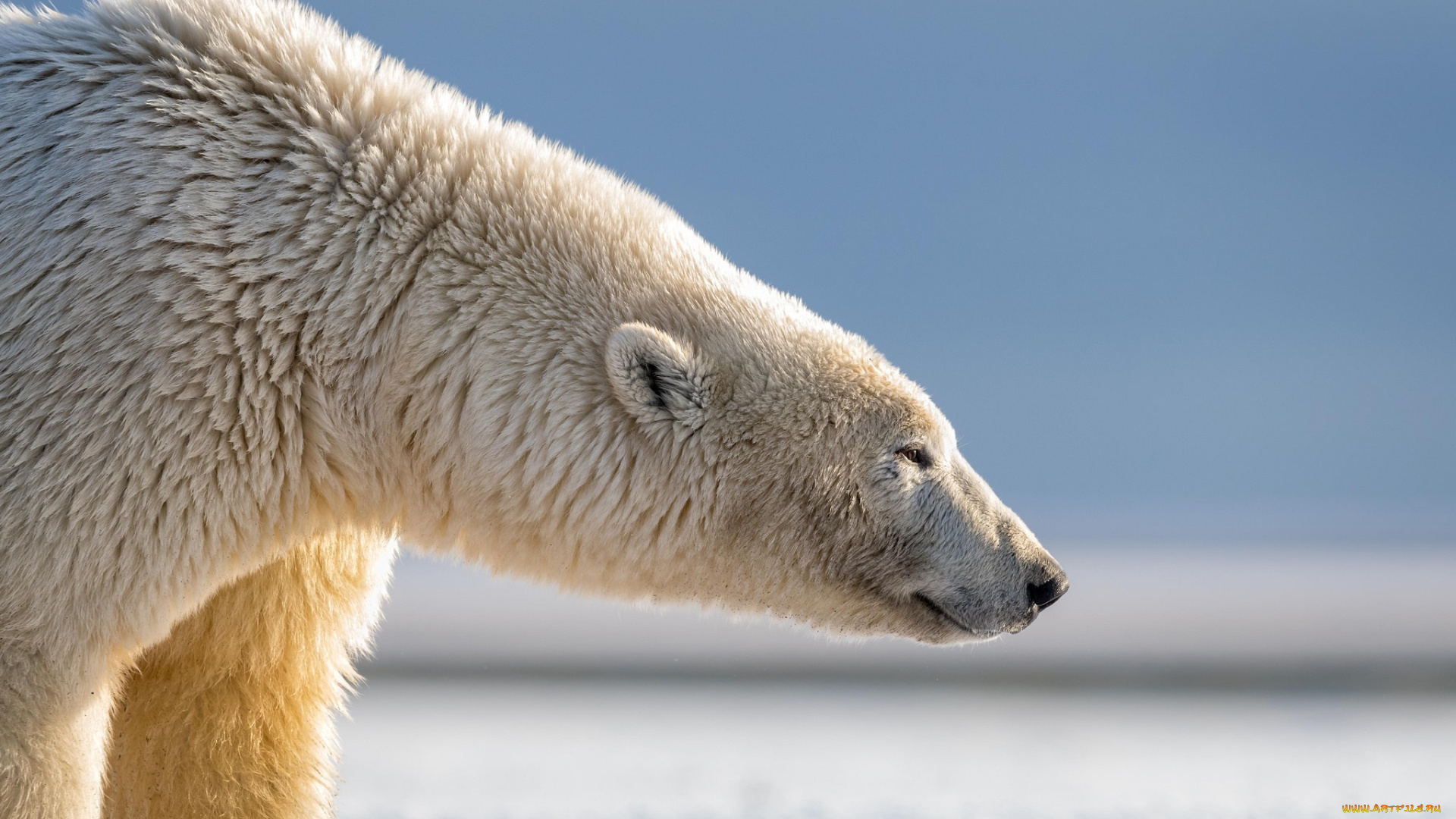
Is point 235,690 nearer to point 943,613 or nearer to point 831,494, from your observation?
point 831,494

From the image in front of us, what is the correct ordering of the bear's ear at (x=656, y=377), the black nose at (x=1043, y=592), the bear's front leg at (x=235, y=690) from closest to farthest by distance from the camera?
the bear's ear at (x=656, y=377)
the black nose at (x=1043, y=592)
the bear's front leg at (x=235, y=690)

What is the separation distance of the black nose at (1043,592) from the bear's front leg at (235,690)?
1326mm

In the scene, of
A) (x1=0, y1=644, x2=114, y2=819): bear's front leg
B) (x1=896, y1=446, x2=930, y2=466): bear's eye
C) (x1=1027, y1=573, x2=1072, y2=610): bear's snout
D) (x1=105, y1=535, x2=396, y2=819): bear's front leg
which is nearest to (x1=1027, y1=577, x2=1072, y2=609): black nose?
(x1=1027, y1=573, x2=1072, y2=610): bear's snout

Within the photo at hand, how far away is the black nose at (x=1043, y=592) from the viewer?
2.28 meters

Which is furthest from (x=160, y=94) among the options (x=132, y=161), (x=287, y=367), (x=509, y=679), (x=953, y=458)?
(x=509, y=679)

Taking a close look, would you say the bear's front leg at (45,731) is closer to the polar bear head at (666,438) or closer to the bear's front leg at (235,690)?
the bear's front leg at (235,690)

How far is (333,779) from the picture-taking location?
2.72m

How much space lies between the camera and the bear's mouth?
2309 mm

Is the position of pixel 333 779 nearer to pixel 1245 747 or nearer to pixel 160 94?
pixel 160 94

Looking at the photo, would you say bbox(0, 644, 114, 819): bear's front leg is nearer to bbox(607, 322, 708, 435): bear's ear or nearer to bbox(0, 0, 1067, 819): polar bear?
bbox(0, 0, 1067, 819): polar bear

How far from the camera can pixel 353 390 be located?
6.91ft

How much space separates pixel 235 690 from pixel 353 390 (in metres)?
0.84

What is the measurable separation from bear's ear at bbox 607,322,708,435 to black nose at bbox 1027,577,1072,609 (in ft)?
2.35

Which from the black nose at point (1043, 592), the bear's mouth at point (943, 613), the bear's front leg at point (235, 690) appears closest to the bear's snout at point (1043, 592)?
the black nose at point (1043, 592)
